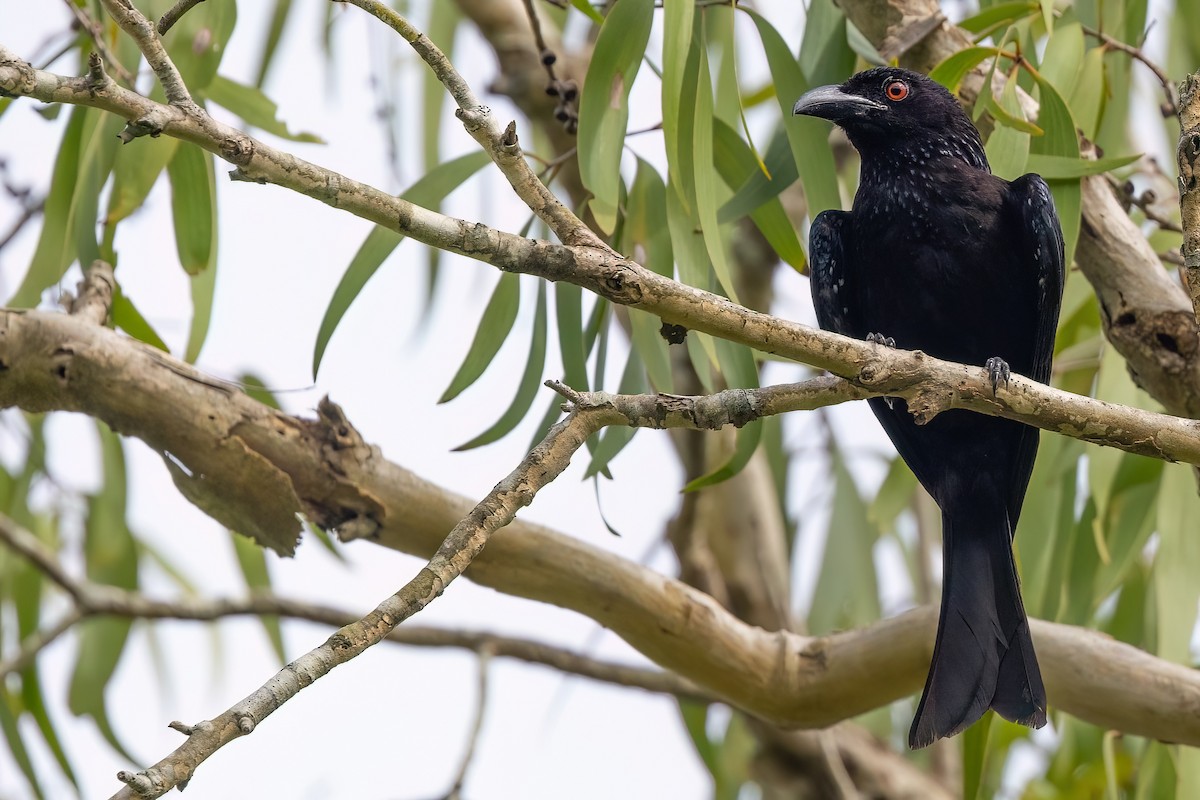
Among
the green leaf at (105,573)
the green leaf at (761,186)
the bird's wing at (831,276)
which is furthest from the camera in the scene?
the green leaf at (105,573)

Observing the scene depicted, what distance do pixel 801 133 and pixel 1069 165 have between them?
578 mm

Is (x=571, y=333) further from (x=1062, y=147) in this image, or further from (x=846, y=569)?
(x=846, y=569)

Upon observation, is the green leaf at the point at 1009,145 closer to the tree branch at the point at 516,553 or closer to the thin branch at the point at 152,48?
the tree branch at the point at 516,553

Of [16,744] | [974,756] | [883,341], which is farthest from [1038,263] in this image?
[16,744]

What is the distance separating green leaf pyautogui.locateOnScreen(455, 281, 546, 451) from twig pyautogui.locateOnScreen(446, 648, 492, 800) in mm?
849

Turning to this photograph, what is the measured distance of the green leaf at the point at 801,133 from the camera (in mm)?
2838

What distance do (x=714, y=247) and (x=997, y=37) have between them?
132 cm

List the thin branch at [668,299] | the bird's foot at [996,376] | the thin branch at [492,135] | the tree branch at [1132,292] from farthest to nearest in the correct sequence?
the tree branch at [1132,292] < the bird's foot at [996,376] < the thin branch at [492,135] < the thin branch at [668,299]

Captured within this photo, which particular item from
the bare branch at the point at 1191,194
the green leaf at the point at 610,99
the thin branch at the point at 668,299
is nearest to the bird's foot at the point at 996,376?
the thin branch at the point at 668,299

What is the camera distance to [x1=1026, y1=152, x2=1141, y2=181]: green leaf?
256 centimetres

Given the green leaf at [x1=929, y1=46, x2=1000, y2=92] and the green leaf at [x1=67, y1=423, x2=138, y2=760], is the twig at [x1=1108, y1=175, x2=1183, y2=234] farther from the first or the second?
the green leaf at [x1=67, y1=423, x2=138, y2=760]

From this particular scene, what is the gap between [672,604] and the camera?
293cm

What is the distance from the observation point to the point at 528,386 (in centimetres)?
296

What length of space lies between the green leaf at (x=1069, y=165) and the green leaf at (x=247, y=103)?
1781mm
